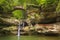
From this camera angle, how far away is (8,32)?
26.9m

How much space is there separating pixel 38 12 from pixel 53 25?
2.89 meters

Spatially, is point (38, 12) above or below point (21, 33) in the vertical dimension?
above

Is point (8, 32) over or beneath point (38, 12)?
beneath

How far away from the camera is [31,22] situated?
27844 millimetres

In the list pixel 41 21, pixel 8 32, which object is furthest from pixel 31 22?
pixel 8 32

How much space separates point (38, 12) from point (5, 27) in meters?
4.96

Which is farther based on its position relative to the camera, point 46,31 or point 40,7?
point 40,7

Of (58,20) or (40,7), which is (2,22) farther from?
(58,20)

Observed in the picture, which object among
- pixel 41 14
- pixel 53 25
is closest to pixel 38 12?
pixel 41 14

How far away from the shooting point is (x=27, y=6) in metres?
29.2

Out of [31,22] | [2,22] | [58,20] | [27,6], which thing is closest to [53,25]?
[58,20]

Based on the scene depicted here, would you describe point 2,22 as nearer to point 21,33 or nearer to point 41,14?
point 21,33

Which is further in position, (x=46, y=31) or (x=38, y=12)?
(x=38, y=12)

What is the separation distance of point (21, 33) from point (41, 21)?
3281mm
